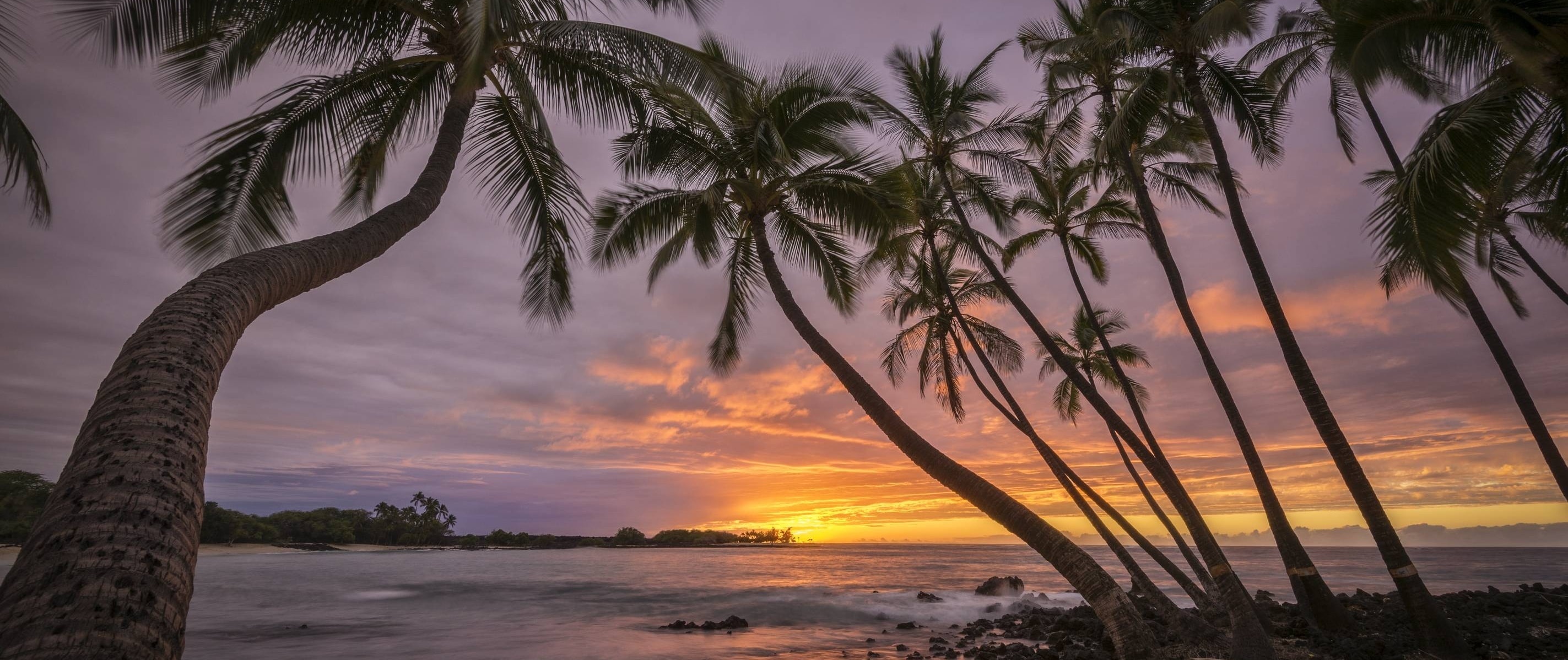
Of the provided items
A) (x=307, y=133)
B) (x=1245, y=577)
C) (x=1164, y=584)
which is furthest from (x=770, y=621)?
(x=1245, y=577)

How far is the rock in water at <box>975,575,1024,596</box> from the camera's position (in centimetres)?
2542

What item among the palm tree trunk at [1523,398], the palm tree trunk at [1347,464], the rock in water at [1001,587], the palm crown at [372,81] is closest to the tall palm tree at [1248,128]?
the palm tree trunk at [1347,464]

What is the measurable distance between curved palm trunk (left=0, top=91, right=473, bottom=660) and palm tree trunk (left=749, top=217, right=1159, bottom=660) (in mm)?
5708

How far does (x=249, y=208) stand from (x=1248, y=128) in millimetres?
13648

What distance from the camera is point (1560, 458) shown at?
10.5 meters

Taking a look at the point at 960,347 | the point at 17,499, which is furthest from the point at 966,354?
the point at 17,499

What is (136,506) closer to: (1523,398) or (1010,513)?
(1010,513)

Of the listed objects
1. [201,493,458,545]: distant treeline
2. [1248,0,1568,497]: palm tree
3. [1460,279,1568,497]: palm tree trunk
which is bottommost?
[201,493,458,545]: distant treeline

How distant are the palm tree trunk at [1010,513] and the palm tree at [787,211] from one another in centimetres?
1

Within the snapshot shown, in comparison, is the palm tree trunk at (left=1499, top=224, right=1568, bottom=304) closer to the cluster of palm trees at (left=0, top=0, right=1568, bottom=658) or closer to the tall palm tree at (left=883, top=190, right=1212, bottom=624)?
the cluster of palm trees at (left=0, top=0, right=1568, bottom=658)

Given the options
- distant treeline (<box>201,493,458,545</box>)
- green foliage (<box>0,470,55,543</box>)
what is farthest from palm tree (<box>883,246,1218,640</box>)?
distant treeline (<box>201,493,458,545</box>)

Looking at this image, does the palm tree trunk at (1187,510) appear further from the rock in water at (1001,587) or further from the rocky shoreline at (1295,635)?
the rock in water at (1001,587)

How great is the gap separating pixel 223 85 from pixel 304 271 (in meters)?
5.56

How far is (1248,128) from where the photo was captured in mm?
10055
